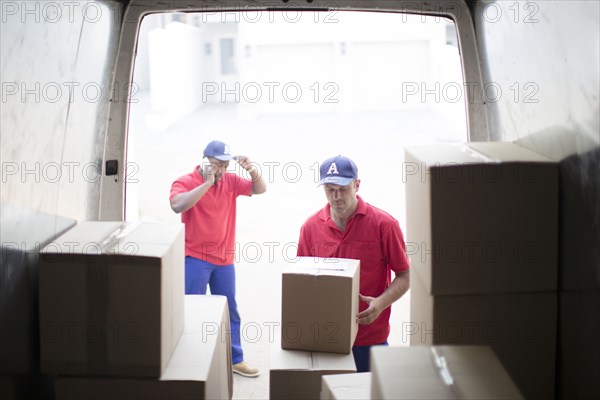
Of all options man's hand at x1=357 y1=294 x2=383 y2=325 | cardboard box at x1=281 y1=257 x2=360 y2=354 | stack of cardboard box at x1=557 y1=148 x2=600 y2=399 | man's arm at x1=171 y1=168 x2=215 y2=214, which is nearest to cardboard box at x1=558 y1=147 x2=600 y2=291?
stack of cardboard box at x1=557 y1=148 x2=600 y2=399

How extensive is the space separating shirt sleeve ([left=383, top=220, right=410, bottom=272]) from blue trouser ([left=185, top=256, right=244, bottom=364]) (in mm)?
1400

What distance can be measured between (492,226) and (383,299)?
3.26ft

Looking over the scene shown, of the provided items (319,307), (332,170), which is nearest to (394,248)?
(332,170)

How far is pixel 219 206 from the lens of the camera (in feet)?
14.9

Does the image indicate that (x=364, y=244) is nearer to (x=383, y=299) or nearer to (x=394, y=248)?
(x=394, y=248)

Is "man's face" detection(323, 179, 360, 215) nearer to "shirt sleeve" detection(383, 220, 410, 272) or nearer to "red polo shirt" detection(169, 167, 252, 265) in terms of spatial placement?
"shirt sleeve" detection(383, 220, 410, 272)

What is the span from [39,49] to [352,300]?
5.04 feet

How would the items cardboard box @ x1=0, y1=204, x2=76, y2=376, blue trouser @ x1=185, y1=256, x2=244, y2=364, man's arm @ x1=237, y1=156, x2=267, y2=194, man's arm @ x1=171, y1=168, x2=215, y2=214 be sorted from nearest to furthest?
1. cardboard box @ x1=0, y1=204, x2=76, y2=376
2. man's arm @ x1=171, y1=168, x2=215, y2=214
3. blue trouser @ x1=185, y1=256, x2=244, y2=364
4. man's arm @ x1=237, y1=156, x2=267, y2=194

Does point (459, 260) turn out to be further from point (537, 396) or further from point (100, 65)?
point (100, 65)

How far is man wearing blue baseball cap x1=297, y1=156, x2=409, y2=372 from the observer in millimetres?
3455

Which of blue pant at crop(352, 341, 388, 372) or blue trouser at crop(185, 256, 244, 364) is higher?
blue trouser at crop(185, 256, 244, 364)

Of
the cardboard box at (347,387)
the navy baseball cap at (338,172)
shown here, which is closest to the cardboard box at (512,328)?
the cardboard box at (347,387)

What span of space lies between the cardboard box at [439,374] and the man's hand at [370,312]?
0.92 m

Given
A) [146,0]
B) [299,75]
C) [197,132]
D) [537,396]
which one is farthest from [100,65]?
[299,75]
